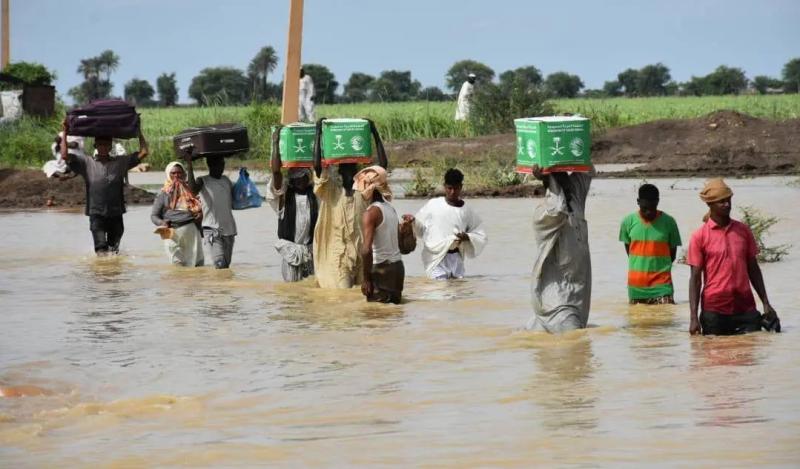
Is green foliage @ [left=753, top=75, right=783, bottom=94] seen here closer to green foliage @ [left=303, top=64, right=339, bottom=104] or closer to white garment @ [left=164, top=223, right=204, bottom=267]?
green foliage @ [left=303, top=64, right=339, bottom=104]

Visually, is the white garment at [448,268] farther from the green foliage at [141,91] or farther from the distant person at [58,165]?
the green foliage at [141,91]

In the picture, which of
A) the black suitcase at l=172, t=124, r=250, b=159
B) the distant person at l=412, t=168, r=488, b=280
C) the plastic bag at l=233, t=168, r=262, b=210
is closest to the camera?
the distant person at l=412, t=168, r=488, b=280

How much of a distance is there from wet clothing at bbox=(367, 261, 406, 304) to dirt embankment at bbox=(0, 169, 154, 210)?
1282cm

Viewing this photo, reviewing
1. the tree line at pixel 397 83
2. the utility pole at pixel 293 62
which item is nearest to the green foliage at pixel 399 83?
the tree line at pixel 397 83

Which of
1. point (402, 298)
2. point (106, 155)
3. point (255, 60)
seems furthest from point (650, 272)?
point (255, 60)

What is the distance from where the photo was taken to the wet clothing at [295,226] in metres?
13.5

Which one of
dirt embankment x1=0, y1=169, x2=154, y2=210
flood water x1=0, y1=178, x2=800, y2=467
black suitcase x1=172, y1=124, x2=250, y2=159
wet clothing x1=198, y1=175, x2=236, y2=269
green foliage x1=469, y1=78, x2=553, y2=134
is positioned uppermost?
green foliage x1=469, y1=78, x2=553, y2=134

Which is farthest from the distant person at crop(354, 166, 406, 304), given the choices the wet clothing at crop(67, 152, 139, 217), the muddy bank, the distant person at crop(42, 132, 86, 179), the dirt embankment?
the muddy bank

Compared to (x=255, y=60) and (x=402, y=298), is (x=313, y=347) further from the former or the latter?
(x=255, y=60)

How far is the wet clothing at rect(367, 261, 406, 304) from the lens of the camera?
39.4 feet

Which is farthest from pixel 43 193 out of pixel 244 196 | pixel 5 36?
pixel 5 36

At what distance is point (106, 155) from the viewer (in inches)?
617

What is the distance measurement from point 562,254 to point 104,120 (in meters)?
6.59

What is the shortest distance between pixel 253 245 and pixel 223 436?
34.2 feet
